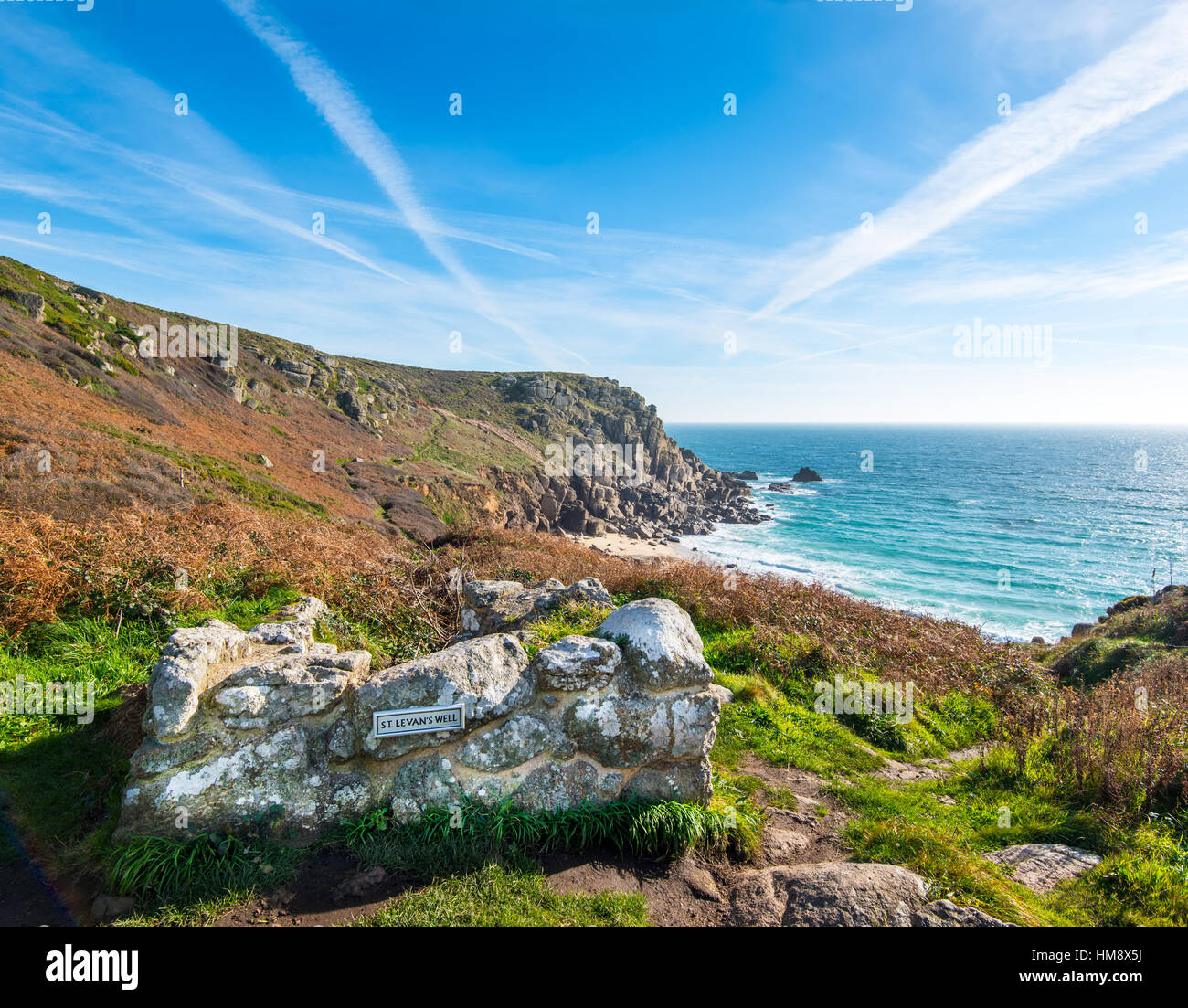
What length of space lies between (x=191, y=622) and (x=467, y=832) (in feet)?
17.7

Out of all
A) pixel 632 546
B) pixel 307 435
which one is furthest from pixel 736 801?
pixel 307 435

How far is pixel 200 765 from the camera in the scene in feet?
14.6

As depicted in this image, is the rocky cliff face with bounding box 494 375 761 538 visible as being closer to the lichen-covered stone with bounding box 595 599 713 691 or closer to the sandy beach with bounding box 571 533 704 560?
the sandy beach with bounding box 571 533 704 560

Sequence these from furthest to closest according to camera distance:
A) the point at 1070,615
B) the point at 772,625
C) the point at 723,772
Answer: the point at 1070,615, the point at 772,625, the point at 723,772

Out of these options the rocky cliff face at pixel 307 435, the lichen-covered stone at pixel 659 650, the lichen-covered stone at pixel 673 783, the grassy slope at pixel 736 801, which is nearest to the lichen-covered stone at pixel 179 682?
the grassy slope at pixel 736 801

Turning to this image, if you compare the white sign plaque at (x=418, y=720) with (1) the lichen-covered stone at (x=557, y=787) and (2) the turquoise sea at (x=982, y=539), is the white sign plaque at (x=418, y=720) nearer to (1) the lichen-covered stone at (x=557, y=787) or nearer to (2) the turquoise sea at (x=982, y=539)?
(1) the lichen-covered stone at (x=557, y=787)

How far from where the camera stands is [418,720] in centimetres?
477

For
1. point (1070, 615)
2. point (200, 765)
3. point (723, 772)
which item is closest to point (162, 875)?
point (200, 765)

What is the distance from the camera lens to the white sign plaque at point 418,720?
4691mm

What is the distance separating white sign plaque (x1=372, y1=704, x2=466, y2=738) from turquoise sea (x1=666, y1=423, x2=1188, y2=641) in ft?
101

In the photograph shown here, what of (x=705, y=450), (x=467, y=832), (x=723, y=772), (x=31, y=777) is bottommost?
(x=723, y=772)

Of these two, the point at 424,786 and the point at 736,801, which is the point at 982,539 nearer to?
the point at 736,801
